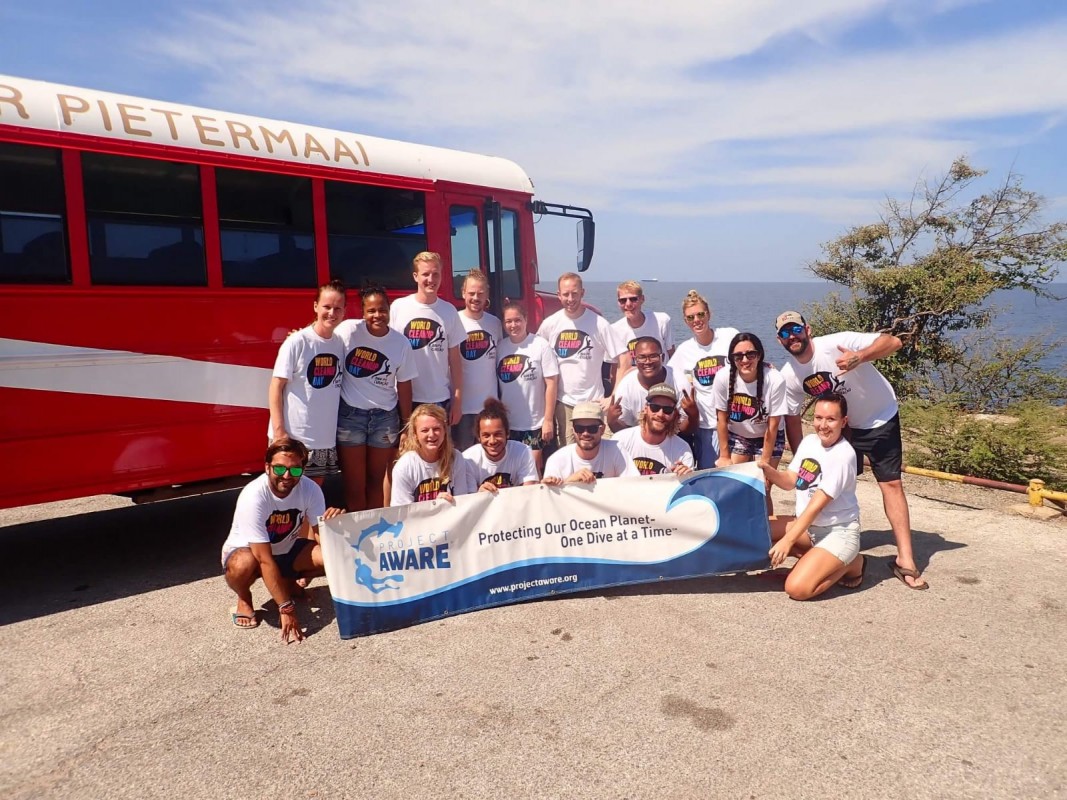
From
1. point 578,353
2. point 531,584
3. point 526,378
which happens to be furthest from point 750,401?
point 531,584

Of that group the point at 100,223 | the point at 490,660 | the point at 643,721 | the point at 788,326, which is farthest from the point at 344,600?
the point at 788,326

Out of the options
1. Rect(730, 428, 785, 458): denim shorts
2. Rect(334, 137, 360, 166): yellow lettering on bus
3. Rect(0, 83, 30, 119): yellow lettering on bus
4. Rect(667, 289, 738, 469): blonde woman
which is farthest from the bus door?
Rect(0, 83, 30, 119): yellow lettering on bus

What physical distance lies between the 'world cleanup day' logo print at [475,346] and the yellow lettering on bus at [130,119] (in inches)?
105

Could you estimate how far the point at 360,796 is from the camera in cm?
282

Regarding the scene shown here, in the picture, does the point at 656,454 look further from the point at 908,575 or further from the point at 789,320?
the point at 908,575

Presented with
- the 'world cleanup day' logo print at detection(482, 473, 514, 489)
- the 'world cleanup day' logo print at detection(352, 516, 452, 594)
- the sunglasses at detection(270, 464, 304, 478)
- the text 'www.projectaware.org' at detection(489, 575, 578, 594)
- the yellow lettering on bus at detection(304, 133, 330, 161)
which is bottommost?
the text 'www.projectaware.org' at detection(489, 575, 578, 594)

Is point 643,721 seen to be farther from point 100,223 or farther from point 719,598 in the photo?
point 100,223

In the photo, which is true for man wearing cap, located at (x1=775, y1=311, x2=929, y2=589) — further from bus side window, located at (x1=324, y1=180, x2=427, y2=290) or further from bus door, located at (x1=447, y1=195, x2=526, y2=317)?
bus side window, located at (x1=324, y1=180, x2=427, y2=290)

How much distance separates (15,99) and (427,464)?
11.2 ft

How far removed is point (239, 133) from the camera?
5.30 meters

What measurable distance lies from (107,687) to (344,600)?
1250 mm

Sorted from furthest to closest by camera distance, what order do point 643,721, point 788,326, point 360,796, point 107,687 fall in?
point 788,326
point 107,687
point 643,721
point 360,796

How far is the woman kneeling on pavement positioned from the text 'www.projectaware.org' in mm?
1398

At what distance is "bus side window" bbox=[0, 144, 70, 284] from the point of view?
435 centimetres
